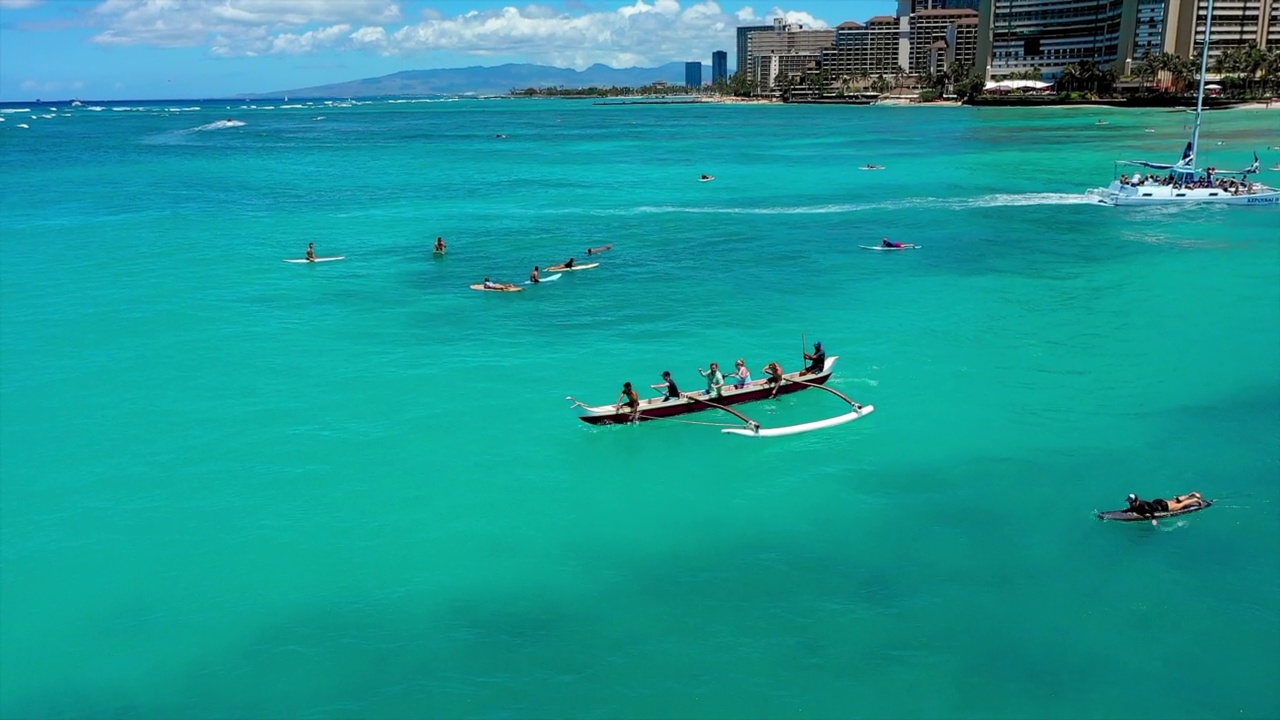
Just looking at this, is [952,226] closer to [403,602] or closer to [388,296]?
[388,296]

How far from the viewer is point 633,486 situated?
23.9 metres

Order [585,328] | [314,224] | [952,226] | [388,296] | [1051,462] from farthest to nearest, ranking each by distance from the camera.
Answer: [314,224] → [952,226] → [388,296] → [585,328] → [1051,462]

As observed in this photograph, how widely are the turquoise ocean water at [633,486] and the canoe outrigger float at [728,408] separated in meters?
0.51

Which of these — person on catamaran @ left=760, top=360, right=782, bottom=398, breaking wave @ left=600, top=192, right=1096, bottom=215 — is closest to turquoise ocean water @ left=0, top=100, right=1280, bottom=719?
person on catamaran @ left=760, top=360, right=782, bottom=398

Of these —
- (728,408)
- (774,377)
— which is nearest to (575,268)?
(774,377)

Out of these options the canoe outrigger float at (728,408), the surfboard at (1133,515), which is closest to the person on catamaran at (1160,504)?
the surfboard at (1133,515)

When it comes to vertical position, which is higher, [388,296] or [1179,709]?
[388,296]

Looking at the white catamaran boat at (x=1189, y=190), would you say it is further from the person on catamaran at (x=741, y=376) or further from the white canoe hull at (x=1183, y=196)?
the person on catamaran at (x=741, y=376)

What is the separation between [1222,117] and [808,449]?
161 meters

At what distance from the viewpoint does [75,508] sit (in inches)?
911

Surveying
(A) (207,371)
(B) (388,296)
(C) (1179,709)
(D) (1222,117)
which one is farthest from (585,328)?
(D) (1222,117)

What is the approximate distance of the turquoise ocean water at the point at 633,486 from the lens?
664 inches

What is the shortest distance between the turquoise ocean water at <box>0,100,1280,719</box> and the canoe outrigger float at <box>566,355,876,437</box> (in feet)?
1.68

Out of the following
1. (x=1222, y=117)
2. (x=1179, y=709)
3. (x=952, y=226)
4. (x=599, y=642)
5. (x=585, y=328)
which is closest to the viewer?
(x=1179, y=709)
